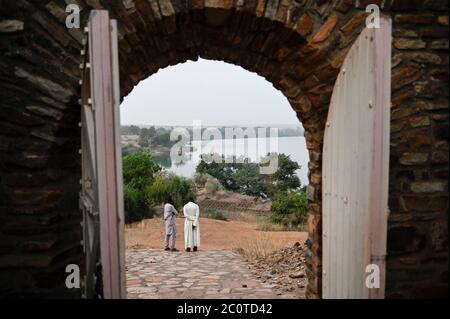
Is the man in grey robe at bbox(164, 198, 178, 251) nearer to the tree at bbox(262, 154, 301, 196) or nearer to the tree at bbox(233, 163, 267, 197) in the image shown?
the tree at bbox(262, 154, 301, 196)

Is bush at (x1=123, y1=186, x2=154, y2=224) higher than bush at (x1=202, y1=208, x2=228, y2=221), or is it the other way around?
bush at (x1=123, y1=186, x2=154, y2=224)

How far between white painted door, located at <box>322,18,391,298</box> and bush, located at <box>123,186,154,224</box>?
1517cm

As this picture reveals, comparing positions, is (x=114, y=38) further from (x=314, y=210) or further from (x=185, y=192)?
(x=185, y=192)

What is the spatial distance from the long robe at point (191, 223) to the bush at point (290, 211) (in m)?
8.00

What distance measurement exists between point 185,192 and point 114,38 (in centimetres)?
1917

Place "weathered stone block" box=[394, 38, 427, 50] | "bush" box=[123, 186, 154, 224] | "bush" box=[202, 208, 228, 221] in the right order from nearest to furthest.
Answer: "weathered stone block" box=[394, 38, 427, 50]
"bush" box=[123, 186, 154, 224]
"bush" box=[202, 208, 228, 221]

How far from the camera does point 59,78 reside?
9.67ft

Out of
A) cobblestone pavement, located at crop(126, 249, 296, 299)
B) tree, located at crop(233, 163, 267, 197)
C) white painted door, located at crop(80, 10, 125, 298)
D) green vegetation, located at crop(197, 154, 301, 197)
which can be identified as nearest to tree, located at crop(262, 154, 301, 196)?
green vegetation, located at crop(197, 154, 301, 197)

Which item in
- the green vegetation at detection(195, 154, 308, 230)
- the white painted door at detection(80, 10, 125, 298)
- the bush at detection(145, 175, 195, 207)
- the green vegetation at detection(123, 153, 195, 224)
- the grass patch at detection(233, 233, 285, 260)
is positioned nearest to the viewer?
the white painted door at detection(80, 10, 125, 298)

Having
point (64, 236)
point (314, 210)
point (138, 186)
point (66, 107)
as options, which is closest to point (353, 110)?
point (314, 210)

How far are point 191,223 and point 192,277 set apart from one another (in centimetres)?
280

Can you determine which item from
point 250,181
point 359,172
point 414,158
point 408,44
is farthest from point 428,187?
point 250,181

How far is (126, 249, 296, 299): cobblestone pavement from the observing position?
5520 mm
